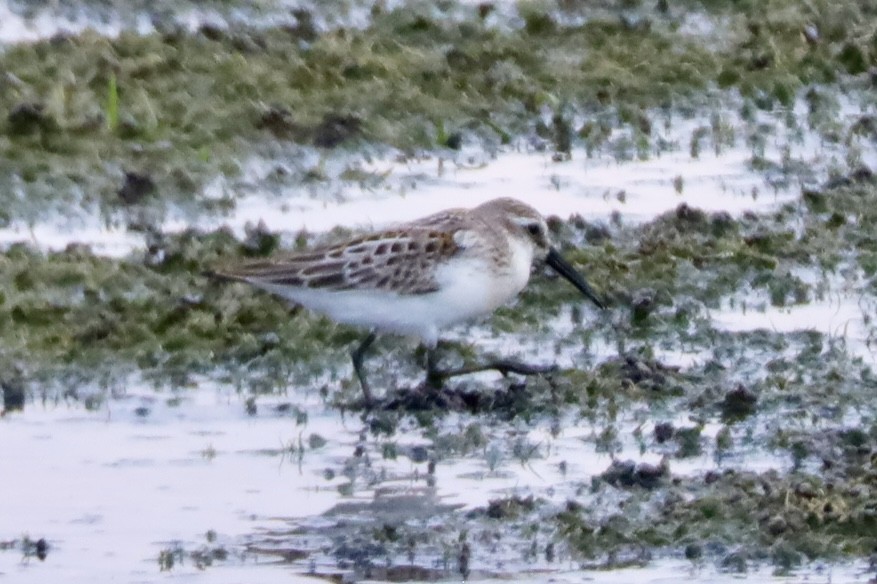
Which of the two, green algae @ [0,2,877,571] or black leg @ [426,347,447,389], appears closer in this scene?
green algae @ [0,2,877,571]

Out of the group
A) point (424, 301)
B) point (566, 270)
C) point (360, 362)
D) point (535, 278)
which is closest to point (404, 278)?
point (424, 301)

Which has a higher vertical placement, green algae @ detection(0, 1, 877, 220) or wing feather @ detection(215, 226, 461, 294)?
green algae @ detection(0, 1, 877, 220)

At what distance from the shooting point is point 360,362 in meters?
9.28

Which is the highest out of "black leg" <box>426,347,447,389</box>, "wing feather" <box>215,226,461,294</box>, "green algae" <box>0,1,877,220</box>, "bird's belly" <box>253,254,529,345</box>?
"green algae" <box>0,1,877,220</box>

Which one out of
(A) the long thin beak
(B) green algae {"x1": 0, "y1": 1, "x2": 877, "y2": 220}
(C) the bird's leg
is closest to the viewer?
(C) the bird's leg

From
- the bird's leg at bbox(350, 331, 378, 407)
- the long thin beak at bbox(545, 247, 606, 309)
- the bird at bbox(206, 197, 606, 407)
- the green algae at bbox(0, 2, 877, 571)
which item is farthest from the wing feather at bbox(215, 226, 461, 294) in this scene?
the long thin beak at bbox(545, 247, 606, 309)

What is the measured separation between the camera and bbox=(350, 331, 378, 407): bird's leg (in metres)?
9.09

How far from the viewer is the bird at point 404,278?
364 inches

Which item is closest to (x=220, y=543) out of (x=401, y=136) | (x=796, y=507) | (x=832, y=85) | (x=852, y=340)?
(x=796, y=507)

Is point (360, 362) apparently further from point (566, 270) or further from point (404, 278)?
point (566, 270)

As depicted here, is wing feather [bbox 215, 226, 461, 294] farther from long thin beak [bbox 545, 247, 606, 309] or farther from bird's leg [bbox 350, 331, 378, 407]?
long thin beak [bbox 545, 247, 606, 309]

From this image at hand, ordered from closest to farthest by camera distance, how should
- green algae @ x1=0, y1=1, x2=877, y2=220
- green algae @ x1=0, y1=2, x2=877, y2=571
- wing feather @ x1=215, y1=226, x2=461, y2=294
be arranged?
green algae @ x1=0, y1=2, x2=877, y2=571, wing feather @ x1=215, y1=226, x2=461, y2=294, green algae @ x1=0, y1=1, x2=877, y2=220

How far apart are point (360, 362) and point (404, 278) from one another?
0.39 metres

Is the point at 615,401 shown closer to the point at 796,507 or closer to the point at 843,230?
the point at 796,507
